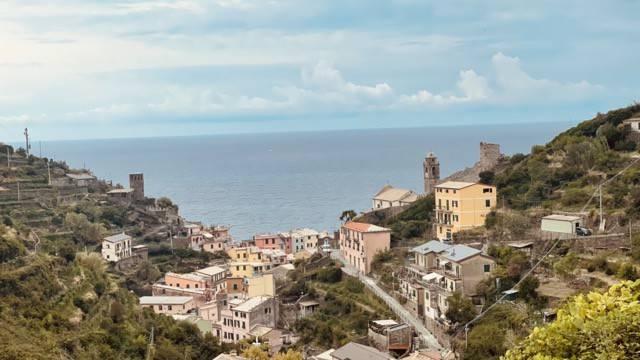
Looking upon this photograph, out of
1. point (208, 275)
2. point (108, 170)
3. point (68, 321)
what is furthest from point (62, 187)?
point (108, 170)

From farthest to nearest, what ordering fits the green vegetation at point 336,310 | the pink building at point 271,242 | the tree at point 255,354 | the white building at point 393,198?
1. the pink building at point 271,242
2. the white building at point 393,198
3. the green vegetation at point 336,310
4. the tree at point 255,354

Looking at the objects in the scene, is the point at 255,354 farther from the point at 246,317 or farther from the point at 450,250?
the point at 450,250

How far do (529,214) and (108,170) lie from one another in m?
124

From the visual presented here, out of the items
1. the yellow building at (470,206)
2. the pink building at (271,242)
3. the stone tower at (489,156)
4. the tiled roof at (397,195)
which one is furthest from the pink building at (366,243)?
the pink building at (271,242)

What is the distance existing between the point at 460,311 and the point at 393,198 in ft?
71.8

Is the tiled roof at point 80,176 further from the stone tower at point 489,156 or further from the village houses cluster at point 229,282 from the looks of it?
the stone tower at point 489,156

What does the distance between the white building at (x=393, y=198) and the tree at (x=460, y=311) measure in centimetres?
1914

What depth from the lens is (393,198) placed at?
4516 centimetres

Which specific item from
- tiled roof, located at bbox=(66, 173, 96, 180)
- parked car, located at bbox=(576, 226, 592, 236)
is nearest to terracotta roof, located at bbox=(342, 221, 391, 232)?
parked car, located at bbox=(576, 226, 592, 236)

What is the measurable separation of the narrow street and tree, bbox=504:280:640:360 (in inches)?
654

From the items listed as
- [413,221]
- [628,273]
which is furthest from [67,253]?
[628,273]

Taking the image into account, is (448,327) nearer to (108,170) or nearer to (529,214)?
(529,214)

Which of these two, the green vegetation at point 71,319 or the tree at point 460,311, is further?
the tree at point 460,311

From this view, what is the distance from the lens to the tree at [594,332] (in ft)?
22.6
